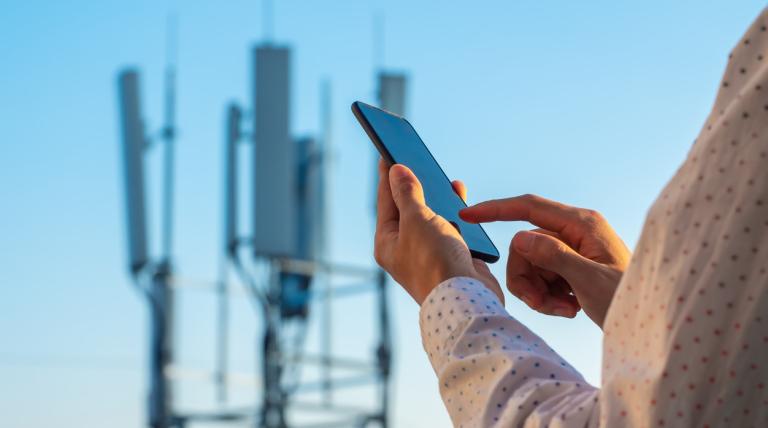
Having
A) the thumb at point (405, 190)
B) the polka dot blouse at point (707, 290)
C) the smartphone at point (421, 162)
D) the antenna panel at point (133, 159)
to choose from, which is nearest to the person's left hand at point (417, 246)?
the thumb at point (405, 190)

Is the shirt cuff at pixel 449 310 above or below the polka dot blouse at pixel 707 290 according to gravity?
below

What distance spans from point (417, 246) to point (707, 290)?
1.41ft

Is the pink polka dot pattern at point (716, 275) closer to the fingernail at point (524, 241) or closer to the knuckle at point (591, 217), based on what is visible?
the fingernail at point (524, 241)

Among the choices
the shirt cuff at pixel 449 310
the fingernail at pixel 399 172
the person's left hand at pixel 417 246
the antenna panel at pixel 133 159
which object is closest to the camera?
the shirt cuff at pixel 449 310

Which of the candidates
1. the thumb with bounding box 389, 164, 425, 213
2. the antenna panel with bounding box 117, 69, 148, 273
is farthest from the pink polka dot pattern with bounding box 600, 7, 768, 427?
the antenna panel with bounding box 117, 69, 148, 273

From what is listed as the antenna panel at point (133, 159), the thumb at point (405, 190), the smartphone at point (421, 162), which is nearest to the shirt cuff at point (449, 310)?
the thumb at point (405, 190)

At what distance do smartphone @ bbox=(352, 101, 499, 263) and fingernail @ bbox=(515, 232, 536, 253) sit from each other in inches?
1.8

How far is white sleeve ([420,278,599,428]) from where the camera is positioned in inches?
39.2

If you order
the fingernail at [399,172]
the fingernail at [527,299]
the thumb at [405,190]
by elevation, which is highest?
the fingernail at [399,172]

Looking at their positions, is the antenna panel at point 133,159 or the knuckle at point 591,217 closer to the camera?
the knuckle at point 591,217

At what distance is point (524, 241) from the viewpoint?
153cm

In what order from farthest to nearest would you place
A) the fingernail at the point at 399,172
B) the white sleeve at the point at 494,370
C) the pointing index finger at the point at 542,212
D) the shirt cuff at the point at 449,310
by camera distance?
the pointing index finger at the point at 542,212
the fingernail at the point at 399,172
the shirt cuff at the point at 449,310
the white sleeve at the point at 494,370

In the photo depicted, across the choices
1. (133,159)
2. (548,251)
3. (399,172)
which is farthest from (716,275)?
(133,159)

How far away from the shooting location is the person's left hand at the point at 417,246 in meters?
1.21
